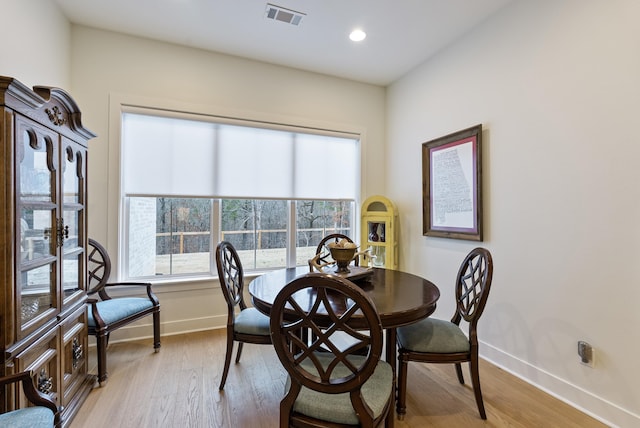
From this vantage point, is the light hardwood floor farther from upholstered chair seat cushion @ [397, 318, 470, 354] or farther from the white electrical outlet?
upholstered chair seat cushion @ [397, 318, 470, 354]

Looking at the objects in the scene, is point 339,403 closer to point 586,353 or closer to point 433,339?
point 433,339

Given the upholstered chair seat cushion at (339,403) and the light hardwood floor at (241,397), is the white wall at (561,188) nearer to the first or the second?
the light hardwood floor at (241,397)

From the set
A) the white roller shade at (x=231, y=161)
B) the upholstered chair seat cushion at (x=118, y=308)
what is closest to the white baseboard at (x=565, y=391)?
the white roller shade at (x=231, y=161)

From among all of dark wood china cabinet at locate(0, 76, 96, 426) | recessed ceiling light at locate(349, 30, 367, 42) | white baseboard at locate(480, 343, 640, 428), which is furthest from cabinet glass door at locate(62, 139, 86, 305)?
white baseboard at locate(480, 343, 640, 428)

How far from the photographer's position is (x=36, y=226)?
5.25 ft

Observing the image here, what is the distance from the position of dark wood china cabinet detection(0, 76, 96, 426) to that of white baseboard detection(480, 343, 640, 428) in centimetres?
311

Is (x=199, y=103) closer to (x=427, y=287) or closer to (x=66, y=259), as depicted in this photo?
(x=66, y=259)

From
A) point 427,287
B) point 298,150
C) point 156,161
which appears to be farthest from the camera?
point 298,150

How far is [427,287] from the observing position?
6.61 ft

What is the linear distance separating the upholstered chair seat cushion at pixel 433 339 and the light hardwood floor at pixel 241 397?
443 millimetres

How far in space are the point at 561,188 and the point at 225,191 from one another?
9.83 feet

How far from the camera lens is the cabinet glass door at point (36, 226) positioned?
1.43m

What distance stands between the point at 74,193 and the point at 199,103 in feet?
5.10

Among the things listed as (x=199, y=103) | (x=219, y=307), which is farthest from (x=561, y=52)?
(x=219, y=307)
